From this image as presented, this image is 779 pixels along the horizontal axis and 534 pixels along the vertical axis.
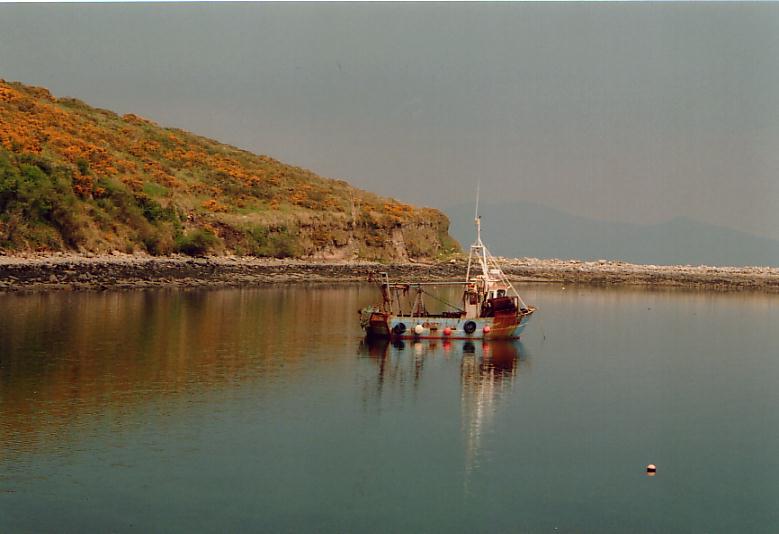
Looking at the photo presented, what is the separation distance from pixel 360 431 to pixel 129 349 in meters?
17.9

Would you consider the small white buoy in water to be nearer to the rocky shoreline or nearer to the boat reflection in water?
the boat reflection in water

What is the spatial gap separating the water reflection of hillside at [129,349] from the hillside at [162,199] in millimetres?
14806

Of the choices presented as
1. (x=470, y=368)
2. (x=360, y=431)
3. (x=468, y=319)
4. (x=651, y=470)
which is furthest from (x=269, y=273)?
(x=651, y=470)

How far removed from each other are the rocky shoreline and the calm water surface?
1623 cm

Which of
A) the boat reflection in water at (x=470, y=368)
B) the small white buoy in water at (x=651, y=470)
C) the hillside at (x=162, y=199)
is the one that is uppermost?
the hillside at (x=162, y=199)

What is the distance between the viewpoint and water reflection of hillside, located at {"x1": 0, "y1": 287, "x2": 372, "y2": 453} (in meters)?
32.0

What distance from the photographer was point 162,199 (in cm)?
10119

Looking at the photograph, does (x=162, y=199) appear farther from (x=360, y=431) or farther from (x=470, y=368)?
(x=360, y=431)

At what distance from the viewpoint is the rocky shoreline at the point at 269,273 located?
72.8 m

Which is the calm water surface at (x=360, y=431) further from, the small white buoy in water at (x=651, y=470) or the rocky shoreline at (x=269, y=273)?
the rocky shoreline at (x=269, y=273)

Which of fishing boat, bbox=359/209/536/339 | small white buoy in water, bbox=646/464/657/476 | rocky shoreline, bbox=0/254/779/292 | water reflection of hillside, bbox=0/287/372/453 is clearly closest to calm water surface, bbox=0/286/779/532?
water reflection of hillside, bbox=0/287/372/453

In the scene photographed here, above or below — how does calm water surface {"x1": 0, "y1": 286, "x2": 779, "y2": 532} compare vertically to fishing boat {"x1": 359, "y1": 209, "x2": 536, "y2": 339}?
below

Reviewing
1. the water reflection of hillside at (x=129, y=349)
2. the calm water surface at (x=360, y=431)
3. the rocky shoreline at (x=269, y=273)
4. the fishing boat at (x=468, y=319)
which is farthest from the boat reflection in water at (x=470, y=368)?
the rocky shoreline at (x=269, y=273)

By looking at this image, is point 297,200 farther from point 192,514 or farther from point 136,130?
point 192,514
